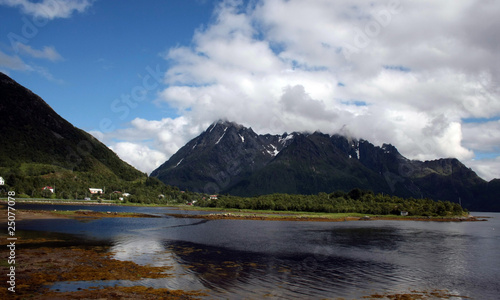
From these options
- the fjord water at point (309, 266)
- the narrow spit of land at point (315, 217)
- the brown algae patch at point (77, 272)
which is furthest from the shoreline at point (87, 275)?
the narrow spit of land at point (315, 217)

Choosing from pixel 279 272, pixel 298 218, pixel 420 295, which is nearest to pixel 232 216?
pixel 298 218

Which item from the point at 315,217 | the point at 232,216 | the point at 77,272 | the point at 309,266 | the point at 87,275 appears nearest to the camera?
the point at 87,275

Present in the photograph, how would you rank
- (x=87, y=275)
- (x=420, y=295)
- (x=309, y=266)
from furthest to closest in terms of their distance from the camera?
(x=309, y=266)
(x=87, y=275)
(x=420, y=295)

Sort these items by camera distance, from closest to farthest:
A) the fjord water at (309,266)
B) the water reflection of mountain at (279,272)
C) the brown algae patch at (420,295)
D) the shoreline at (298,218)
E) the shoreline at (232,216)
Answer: the brown algae patch at (420,295) < the water reflection of mountain at (279,272) < the fjord water at (309,266) < the shoreline at (232,216) < the shoreline at (298,218)

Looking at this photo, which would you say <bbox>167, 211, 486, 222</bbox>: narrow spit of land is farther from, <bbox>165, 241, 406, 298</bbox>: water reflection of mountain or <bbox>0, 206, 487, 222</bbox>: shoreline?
<bbox>165, 241, 406, 298</bbox>: water reflection of mountain

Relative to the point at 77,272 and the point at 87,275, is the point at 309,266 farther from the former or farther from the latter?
the point at 77,272

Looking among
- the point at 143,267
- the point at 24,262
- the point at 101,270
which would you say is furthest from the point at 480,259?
the point at 24,262

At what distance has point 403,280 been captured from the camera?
137 ft

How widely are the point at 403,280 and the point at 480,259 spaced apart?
28705 mm

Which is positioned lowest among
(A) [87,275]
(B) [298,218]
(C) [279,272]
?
(B) [298,218]

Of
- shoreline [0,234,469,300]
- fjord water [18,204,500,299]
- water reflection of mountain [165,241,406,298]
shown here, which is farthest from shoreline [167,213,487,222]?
shoreline [0,234,469,300]

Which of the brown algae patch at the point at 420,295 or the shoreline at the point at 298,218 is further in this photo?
the shoreline at the point at 298,218

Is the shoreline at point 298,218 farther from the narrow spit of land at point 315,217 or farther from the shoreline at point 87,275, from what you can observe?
the shoreline at point 87,275

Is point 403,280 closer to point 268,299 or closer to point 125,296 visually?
point 268,299
